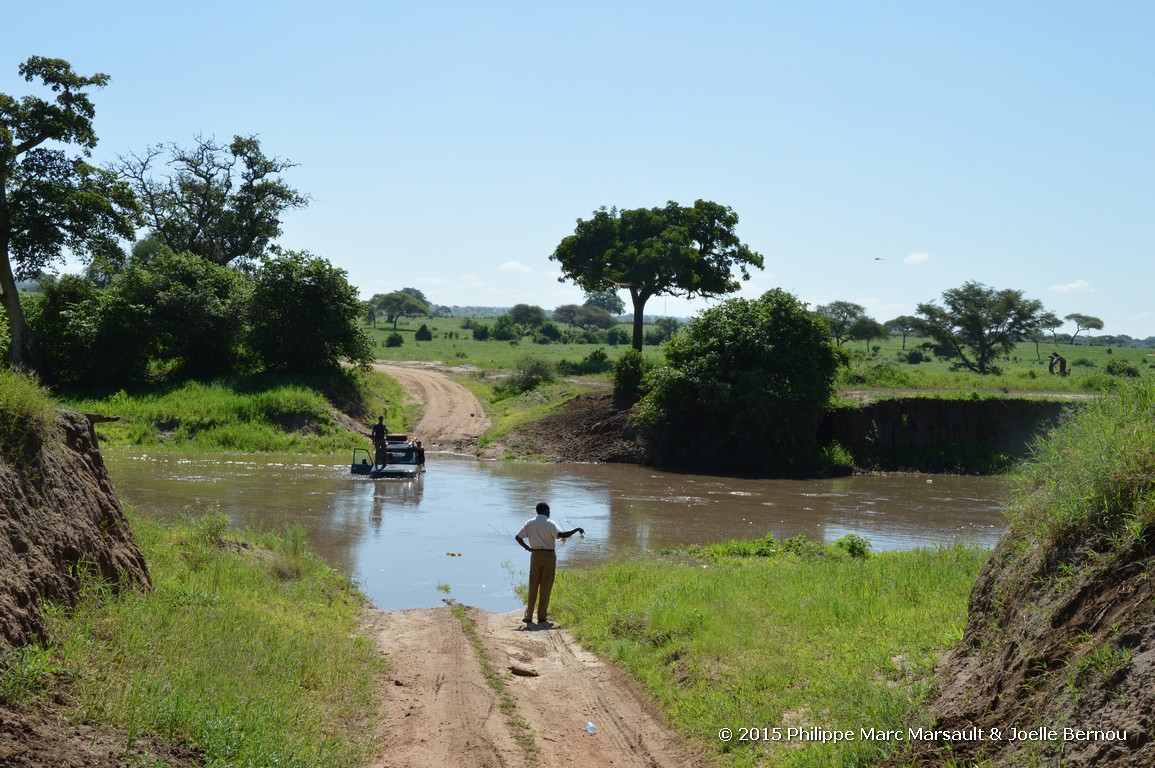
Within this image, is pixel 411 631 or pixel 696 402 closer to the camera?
pixel 411 631

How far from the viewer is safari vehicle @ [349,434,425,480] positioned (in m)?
30.7

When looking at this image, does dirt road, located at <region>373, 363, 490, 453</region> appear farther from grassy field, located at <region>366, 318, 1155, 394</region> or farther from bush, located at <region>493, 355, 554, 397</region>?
grassy field, located at <region>366, 318, 1155, 394</region>

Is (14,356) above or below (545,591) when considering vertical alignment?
above

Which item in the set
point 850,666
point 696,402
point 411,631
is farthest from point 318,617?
point 696,402

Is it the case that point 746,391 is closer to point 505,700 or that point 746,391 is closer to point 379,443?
point 379,443

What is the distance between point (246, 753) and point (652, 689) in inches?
174

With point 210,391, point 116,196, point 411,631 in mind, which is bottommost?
point 411,631

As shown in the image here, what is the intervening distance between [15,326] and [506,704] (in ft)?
129

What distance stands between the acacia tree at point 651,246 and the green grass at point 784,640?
38495 millimetres

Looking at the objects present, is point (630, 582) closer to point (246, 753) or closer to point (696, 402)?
point (246, 753)

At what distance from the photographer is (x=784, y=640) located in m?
10.4

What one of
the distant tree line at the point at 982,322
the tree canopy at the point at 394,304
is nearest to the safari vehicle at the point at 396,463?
the distant tree line at the point at 982,322

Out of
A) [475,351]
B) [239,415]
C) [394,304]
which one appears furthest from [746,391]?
[394,304]

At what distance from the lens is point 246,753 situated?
6.96 m
